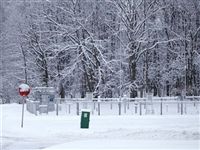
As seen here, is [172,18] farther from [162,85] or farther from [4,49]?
[4,49]

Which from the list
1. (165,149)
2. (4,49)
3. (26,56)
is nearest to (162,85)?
(26,56)

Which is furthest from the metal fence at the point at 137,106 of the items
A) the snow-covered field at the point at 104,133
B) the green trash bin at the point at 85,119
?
the green trash bin at the point at 85,119

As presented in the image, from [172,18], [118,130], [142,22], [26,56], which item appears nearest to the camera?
[118,130]

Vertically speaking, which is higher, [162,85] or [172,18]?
[172,18]

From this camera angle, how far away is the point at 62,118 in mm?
23859

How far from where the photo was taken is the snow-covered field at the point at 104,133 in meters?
13.8

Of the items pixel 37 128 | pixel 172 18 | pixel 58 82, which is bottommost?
pixel 37 128

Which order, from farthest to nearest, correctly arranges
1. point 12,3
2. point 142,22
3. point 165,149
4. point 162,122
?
point 12,3 < point 142,22 < point 162,122 < point 165,149

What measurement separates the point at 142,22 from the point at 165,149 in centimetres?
2567

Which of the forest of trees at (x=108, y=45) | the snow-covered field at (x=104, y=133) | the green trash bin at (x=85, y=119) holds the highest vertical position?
the forest of trees at (x=108, y=45)

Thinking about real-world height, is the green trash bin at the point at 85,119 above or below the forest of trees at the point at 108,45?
below

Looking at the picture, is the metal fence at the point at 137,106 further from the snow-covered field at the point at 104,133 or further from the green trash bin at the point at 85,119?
the green trash bin at the point at 85,119

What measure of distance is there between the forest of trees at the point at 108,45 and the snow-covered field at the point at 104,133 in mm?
13748

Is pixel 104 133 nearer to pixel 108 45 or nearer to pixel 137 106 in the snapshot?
pixel 137 106
